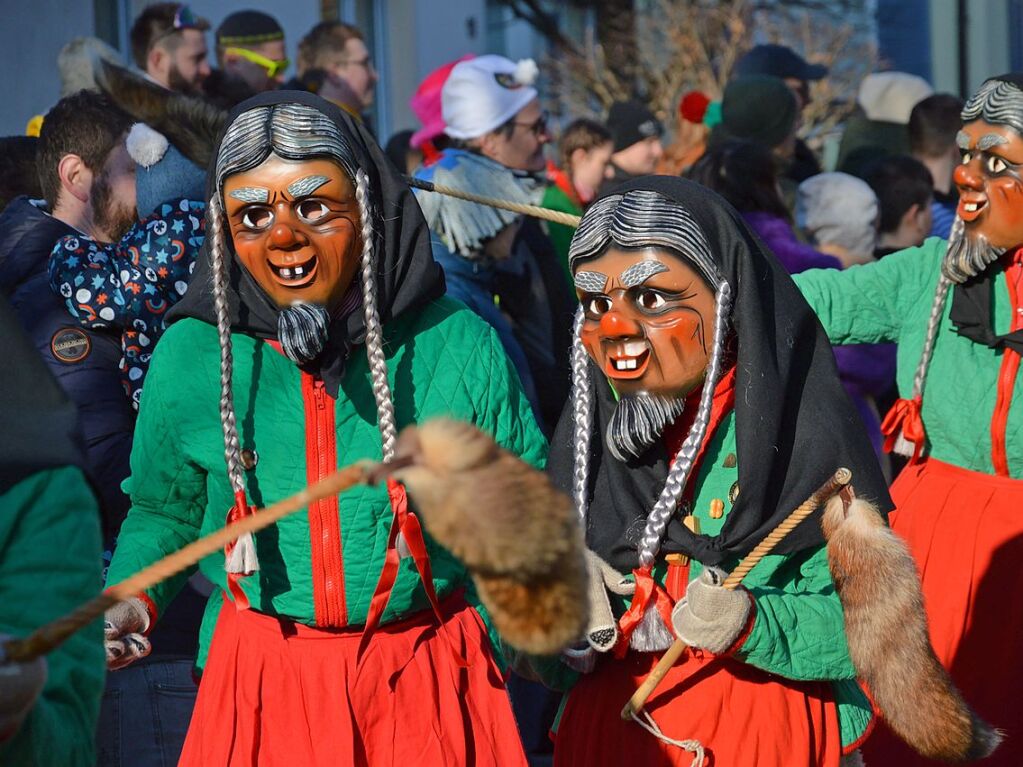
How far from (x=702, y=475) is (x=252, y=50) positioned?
527 cm

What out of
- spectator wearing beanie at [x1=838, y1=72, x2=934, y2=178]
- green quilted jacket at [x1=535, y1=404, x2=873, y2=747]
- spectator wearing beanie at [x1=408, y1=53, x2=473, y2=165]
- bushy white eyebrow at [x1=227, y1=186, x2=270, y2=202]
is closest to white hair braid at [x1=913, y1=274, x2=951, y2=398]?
green quilted jacket at [x1=535, y1=404, x2=873, y2=747]

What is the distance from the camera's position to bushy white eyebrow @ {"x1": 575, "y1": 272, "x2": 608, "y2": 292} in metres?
3.24

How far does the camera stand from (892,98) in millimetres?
9297

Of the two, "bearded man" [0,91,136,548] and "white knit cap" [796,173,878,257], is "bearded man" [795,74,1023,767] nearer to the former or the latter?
"white knit cap" [796,173,878,257]

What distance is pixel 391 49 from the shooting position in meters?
12.6

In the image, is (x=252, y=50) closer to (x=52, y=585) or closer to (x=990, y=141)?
(x=990, y=141)

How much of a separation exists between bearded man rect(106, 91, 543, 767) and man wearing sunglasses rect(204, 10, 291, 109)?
426 centimetres

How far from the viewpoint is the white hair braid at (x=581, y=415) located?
330 cm

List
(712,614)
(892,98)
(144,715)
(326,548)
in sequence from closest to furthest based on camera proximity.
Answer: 1. (712,614)
2. (326,548)
3. (144,715)
4. (892,98)

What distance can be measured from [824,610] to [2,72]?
6.01 metres

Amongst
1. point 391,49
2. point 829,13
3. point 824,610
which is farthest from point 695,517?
point 829,13

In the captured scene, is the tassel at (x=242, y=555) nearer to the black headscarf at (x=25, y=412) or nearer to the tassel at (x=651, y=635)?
the tassel at (x=651, y=635)

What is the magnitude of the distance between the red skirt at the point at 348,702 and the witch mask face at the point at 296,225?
2.40 feet

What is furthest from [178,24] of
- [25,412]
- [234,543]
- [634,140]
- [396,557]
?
[25,412]
